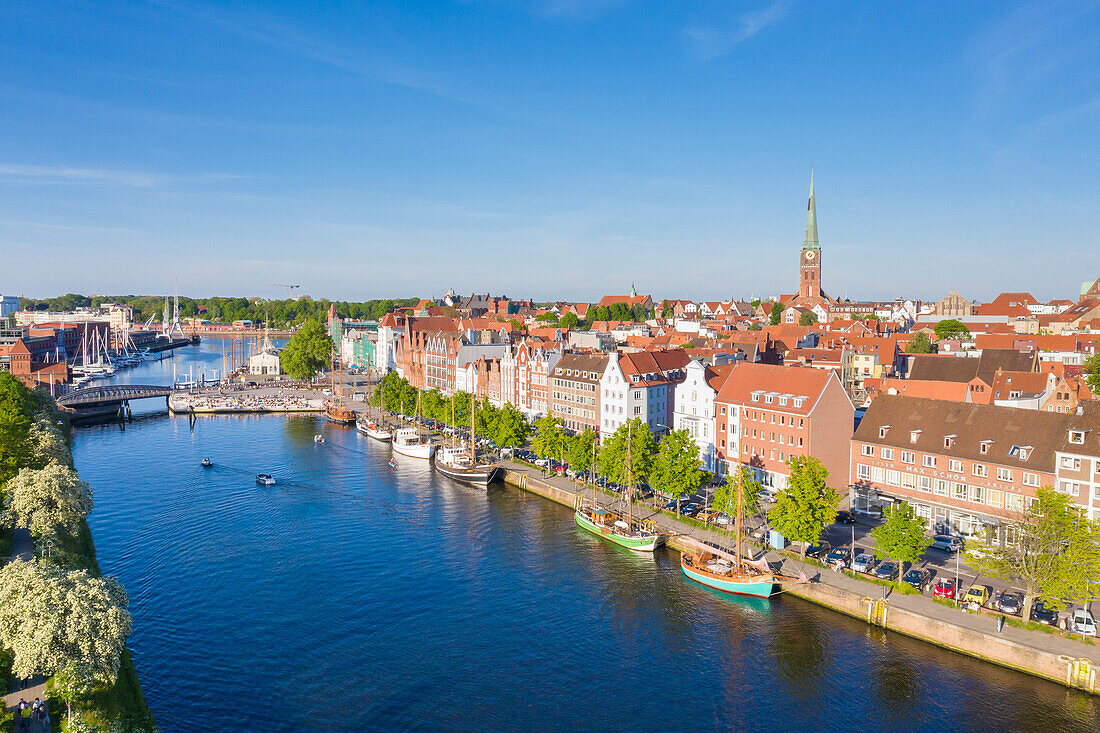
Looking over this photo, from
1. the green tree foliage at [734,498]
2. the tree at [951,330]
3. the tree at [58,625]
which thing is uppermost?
the tree at [951,330]

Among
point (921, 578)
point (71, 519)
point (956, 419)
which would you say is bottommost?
point (921, 578)

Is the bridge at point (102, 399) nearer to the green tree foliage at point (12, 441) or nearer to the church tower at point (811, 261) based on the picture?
the green tree foliage at point (12, 441)

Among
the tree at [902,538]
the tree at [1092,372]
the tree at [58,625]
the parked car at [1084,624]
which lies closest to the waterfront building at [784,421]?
the tree at [902,538]

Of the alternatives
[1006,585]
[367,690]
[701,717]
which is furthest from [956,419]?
[367,690]

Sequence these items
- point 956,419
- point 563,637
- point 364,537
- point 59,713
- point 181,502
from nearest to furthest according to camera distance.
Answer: point 59,713 < point 563,637 < point 956,419 < point 364,537 < point 181,502

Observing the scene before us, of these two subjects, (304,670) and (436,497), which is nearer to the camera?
(304,670)

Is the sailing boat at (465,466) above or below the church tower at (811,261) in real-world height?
below

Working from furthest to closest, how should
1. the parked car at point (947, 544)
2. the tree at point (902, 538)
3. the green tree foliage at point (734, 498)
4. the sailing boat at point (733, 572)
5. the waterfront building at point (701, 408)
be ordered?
the waterfront building at point (701, 408)
the green tree foliage at point (734, 498)
the parked car at point (947, 544)
the sailing boat at point (733, 572)
the tree at point (902, 538)

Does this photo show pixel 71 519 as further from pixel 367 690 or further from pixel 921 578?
pixel 921 578
